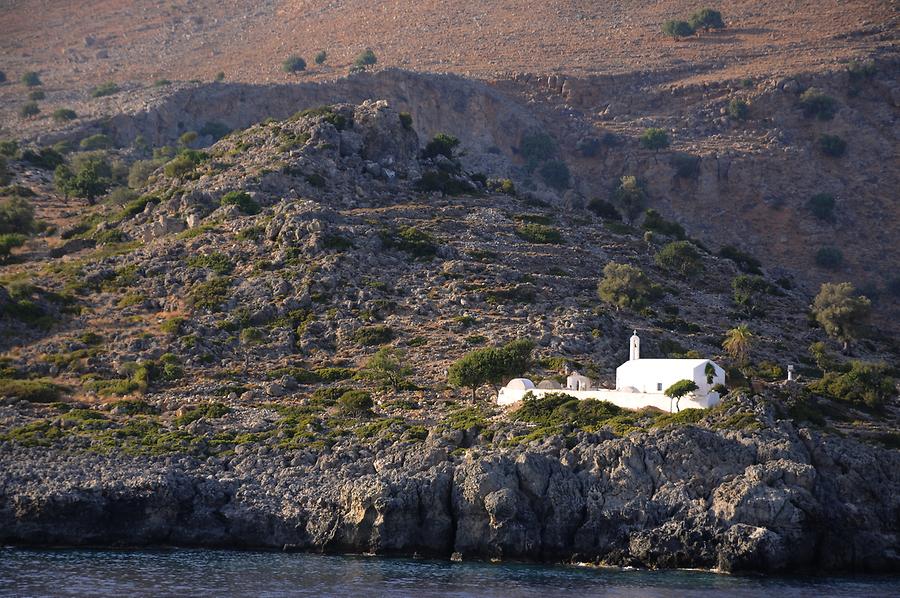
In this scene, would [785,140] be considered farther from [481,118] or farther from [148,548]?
[148,548]

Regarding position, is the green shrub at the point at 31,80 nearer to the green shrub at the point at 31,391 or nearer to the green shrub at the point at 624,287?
the green shrub at the point at 624,287

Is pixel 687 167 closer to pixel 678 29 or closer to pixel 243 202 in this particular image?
pixel 678 29

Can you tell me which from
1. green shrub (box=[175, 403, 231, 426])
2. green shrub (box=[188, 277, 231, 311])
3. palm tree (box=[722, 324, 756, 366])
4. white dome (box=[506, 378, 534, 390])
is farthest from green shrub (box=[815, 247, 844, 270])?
green shrub (box=[175, 403, 231, 426])

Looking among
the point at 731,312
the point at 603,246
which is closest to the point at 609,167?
the point at 603,246

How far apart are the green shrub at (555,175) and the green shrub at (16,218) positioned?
50.9m

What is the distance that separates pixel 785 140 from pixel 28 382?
8349 cm

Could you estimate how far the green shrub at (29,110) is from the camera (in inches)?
5910

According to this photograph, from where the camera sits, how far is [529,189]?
131m

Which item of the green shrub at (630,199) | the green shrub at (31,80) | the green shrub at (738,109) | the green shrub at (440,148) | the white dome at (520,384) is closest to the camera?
the white dome at (520,384)

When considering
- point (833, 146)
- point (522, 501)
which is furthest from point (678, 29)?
point (522, 501)

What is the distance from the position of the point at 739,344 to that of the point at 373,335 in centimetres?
2096

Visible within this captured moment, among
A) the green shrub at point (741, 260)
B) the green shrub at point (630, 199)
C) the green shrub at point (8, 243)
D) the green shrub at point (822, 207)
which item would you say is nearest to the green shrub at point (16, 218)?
the green shrub at point (8, 243)

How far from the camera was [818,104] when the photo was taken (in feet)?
459

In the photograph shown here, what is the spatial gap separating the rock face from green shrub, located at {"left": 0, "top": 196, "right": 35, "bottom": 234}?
1536 inches
